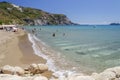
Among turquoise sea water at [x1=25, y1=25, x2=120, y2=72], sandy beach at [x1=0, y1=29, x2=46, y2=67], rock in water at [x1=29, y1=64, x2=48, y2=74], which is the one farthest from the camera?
sandy beach at [x1=0, y1=29, x2=46, y2=67]

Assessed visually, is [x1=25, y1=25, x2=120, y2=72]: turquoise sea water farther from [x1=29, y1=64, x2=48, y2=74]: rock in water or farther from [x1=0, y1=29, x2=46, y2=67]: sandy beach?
[x1=29, y1=64, x2=48, y2=74]: rock in water

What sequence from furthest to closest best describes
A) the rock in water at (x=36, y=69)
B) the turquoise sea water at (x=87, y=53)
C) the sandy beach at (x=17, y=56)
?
1. the sandy beach at (x=17, y=56)
2. the turquoise sea water at (x=87, y=53)
3. the rock in water at (x=36, y=69)

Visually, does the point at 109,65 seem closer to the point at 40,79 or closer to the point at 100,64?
the point at 100,64

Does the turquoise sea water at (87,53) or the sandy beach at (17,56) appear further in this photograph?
the sandy beach at (17,56)

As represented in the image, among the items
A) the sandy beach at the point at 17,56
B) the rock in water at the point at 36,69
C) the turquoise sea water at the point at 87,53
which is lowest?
the turquoise sea water at the point at 87,53

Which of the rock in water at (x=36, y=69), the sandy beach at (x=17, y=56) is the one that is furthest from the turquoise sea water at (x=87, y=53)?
the rock in water at (x=36, y=69)

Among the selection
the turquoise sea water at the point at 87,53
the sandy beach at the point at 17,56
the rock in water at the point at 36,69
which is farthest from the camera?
the sandy beach at the point at 17,56

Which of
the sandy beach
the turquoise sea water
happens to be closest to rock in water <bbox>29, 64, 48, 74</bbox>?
the turquoise sea water

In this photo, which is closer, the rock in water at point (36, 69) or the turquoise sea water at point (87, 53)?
the rock in water at point (36, 69)

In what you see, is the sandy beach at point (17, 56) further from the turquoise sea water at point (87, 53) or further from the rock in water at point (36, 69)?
the rock in water at point (36, 69)

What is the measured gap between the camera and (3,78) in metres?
10.2

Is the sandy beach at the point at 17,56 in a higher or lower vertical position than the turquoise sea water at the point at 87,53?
higher

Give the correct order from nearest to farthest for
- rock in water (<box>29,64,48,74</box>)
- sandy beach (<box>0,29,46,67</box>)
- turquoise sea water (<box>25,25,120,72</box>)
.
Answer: rock in water (<box>29,64,48,74</box>) < turquoise sea water (<box>25,25,120,72</box>) < sandy beach (<box>0,29,46,67</box>)

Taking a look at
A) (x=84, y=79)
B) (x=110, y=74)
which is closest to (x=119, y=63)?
(x=110, y=74)
